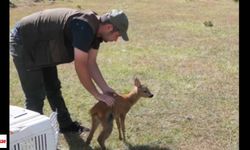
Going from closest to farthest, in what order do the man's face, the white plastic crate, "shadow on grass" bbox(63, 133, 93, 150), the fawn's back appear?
the white plastic crate, the man's face, the fawn's back, "shadow on grass" bbox(63, 133, 93, 150)

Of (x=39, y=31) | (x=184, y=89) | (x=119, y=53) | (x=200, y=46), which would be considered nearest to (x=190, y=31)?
(x=200, y=46)

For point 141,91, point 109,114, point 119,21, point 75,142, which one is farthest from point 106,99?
point 141,91

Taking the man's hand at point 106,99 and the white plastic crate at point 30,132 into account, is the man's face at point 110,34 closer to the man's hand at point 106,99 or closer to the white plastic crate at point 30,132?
the man's hand at point 106,99

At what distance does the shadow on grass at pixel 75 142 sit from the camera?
5.94 m

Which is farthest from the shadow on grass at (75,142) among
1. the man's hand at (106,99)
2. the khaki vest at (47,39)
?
the khaki vest at (47,39)

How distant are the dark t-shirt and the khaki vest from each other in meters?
0.21

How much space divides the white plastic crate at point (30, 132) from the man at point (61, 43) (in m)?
A: 0.89

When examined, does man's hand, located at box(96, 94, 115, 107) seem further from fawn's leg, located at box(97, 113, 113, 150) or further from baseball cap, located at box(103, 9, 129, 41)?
baseball cap, located at box(103, 9, 129, 41)

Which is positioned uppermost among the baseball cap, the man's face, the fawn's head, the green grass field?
the baseball cap

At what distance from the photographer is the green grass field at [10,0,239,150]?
622 centimetres

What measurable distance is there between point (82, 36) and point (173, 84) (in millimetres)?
3801

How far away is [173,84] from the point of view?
8.54m

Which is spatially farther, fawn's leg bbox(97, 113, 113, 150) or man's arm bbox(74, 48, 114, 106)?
fawn's leg bbox(97, 113, 113, 150)

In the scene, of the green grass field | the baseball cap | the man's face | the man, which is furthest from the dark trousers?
the baseball cap
